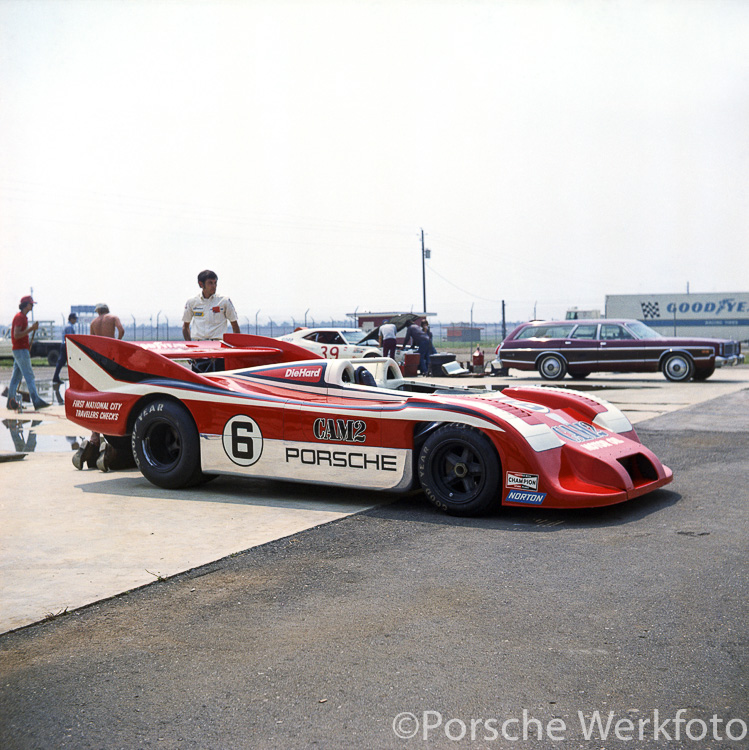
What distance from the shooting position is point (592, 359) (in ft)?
63.4

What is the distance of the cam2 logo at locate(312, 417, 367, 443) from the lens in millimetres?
5930

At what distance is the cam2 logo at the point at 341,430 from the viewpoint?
5930 mm

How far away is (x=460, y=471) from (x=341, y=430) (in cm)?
90

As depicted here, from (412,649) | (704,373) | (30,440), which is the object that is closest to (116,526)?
(412,649)

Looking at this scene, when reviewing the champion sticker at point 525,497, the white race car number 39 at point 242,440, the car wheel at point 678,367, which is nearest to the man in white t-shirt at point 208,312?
the white race car number 39 at point 242,440

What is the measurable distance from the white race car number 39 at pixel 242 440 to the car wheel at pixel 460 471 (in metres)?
1.32

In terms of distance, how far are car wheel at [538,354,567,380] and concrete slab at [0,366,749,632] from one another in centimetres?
1319

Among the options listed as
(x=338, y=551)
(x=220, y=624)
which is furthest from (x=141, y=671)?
(x=338, y=551)

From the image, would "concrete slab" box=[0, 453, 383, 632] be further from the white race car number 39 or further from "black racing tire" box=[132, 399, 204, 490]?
the white race car number 39

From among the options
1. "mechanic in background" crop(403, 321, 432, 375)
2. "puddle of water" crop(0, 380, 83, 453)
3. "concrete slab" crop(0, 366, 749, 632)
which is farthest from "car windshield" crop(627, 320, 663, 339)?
"concrete slab" crop(0, 366, 749, 632)

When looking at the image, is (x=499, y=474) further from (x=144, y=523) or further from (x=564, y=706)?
(x=564, y=706)

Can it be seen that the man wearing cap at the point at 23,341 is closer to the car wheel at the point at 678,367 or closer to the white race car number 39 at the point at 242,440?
the white race car number 39 at the point at 242,440

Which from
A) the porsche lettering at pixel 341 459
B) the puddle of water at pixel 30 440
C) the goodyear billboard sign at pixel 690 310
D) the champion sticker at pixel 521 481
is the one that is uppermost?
the goodyear billboard sign at pixel 690 310

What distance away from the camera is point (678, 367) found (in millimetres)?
18781
